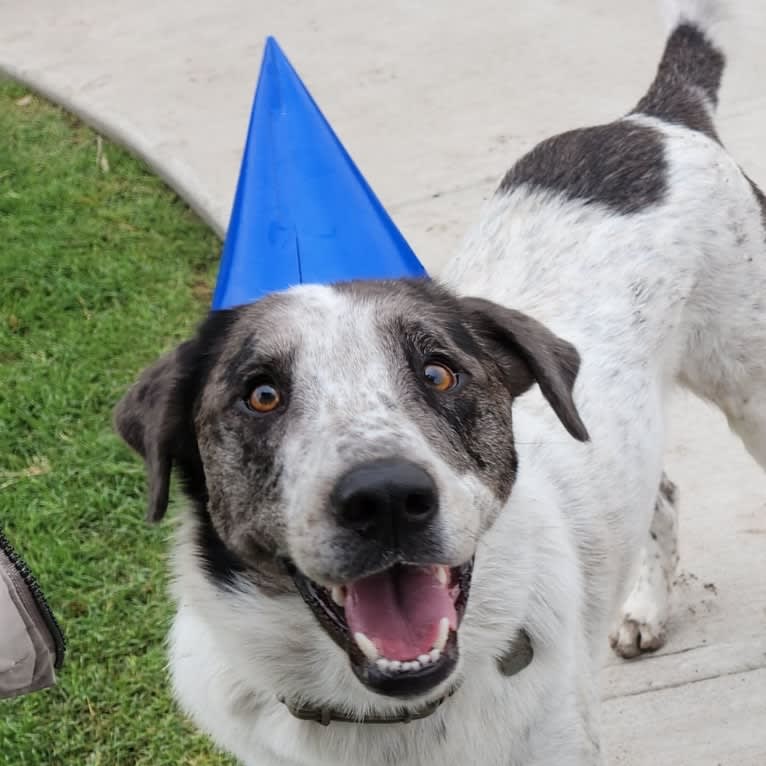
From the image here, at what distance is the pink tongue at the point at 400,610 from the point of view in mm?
2279

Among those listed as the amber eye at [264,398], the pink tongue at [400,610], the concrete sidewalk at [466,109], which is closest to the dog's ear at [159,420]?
the amber eye at [264,398]

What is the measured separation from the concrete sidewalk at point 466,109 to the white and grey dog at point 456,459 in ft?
1.46

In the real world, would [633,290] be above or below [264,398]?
below

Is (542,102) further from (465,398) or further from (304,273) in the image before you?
(465,398)

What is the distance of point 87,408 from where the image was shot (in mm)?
5184

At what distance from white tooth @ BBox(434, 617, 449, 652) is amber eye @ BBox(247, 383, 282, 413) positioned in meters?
0.62

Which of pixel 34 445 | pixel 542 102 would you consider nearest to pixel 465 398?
pixel 34 445

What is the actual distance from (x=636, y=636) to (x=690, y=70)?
205cm

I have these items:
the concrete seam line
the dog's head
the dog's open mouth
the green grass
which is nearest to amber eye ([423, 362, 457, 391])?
the dog's head

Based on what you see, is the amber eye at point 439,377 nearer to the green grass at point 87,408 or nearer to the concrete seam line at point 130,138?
the green grass at point 87,408

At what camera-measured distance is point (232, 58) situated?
8195 millimetres

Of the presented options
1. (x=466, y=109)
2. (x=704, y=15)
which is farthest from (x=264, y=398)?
(x=466, y=109)

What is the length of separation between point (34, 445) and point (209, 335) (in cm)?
241

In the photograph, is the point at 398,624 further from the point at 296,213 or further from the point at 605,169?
the point at 296,213
